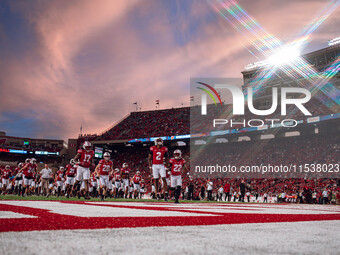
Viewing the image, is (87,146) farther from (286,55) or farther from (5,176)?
(286,55)

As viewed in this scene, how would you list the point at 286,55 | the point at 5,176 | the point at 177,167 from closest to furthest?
the point at 177,167
the point at 5,176
the point at 286,55

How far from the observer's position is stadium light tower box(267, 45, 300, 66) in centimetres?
4300

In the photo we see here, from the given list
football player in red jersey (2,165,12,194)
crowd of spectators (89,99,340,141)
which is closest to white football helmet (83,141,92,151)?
football player in red jersey (2,165,12,194)

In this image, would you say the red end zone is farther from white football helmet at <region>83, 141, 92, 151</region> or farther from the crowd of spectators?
the crowd of spectators

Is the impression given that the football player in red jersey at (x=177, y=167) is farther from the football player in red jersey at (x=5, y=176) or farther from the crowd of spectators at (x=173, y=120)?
the crowd of spectators at (x=173, y=120)

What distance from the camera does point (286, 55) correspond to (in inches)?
1706

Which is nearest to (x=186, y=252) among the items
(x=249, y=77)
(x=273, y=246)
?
(x=273, y=246)

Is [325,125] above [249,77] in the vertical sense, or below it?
below

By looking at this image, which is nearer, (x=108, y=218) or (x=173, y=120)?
(x=108, y=218)

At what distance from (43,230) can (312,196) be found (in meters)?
22.7

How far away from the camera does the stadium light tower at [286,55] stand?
4300 centimetres

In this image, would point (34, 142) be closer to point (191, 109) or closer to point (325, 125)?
point (191, 109)

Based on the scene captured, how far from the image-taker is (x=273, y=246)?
70.7 inches

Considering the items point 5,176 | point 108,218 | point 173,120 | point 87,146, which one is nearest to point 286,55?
point 173,120
